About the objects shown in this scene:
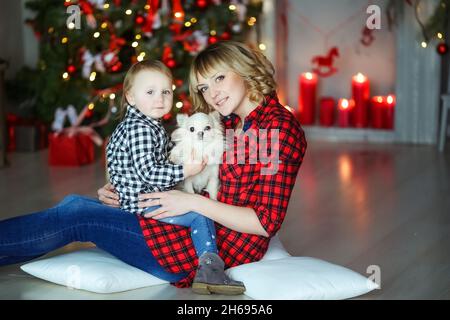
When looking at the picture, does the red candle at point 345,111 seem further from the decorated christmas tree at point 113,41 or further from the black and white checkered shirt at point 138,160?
the black and white checkered shirt at point 138,160

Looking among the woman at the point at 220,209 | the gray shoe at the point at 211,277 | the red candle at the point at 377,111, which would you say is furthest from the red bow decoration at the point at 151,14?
the gray shoe at the point at 211,277

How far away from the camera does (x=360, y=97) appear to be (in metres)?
6.21

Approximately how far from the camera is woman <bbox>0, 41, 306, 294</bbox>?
114 inches

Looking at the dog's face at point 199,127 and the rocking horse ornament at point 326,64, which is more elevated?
the rocking horse ornament at point 326,64

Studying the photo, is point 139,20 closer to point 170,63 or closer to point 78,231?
point 170,63

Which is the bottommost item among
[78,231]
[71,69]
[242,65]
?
[78,231]

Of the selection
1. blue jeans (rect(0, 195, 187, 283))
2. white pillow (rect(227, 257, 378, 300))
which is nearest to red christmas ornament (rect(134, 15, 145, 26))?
blue jeans (rect(0, 195, 187, 283))

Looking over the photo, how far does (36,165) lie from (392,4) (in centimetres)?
254

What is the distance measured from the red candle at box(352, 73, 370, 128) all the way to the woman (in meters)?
3.26

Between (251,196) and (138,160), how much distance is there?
1.29ft

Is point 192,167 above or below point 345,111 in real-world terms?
below

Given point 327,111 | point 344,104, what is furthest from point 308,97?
point 344,104

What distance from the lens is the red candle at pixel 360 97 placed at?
244 inches

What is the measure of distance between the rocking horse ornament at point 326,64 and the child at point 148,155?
11.5 feet
